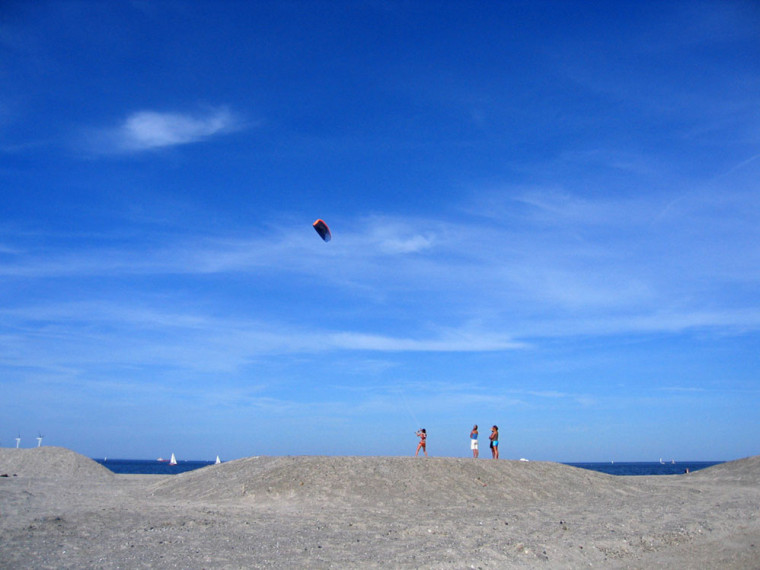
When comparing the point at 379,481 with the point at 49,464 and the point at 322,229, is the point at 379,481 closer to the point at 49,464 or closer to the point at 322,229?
the point at 322,229

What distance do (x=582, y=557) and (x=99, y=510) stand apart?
12786mm

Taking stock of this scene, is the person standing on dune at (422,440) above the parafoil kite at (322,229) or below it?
below

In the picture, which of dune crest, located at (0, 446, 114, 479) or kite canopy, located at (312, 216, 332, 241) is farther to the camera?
dune crest, located at (0, 446, 114, 479)

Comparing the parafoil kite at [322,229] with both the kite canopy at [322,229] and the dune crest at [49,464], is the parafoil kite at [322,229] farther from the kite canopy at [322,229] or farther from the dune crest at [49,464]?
the dune crest at [49,464]

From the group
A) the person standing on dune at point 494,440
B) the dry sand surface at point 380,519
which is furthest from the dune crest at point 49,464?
the person standing on dune at point 494,440

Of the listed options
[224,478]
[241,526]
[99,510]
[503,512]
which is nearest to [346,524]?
[241,526]

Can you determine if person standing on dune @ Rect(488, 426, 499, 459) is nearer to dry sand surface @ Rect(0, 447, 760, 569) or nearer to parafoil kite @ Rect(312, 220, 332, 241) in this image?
dry sand surface @ Rect(0, 447, 760, 569)

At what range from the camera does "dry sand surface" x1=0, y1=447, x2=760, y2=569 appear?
1164cm

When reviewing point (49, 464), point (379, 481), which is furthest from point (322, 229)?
point (49, 464)

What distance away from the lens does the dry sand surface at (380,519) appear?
1164 cm

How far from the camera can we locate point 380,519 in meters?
16.0

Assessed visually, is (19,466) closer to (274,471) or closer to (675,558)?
(274,471)

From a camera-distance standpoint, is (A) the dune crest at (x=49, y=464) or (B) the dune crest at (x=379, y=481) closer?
(B) the dune crest at (x=379, y=481)

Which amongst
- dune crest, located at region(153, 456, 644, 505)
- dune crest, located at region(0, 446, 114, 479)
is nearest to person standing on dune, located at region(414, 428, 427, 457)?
dune crest, located at region(153, 456, 644, 505)
